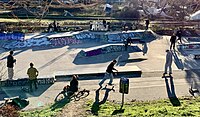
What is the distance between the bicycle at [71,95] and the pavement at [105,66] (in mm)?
244

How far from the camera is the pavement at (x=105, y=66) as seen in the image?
1800 cm

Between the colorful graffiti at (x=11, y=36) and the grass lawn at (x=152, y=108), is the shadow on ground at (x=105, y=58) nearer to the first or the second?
the colorful graffiti at (x=11, y=36)

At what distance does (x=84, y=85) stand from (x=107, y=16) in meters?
23.5

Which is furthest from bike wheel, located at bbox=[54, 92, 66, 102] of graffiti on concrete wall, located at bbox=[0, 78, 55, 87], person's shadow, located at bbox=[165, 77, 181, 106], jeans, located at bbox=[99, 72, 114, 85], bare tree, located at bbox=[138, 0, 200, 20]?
bare tree, located at bbox=[138, 0, 200, 20]

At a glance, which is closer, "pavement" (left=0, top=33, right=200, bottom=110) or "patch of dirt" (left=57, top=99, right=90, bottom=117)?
"patch of dirt" (left=57, top=99, right=90, bottom=117)

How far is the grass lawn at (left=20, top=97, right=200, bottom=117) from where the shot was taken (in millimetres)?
14891

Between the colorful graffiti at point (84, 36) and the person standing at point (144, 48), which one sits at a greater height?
the colorful graffiti at point (84, 36)

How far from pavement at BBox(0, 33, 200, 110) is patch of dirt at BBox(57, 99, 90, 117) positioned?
115 centimetres

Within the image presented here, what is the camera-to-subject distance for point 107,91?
1842 centimetres

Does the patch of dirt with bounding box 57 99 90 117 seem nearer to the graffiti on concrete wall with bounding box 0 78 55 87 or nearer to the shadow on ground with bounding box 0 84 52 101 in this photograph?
the shadow on ground with bounding box 0 84 52 101

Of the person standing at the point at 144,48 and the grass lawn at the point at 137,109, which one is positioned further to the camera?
the person standing at the point at 144,48

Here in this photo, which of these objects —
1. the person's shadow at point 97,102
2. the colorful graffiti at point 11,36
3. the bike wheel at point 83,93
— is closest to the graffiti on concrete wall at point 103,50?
the colorful graffiti at point 11,36

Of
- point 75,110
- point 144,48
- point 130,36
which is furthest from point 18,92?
point 130,36

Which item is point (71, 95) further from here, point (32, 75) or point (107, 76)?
point (107, 76)
